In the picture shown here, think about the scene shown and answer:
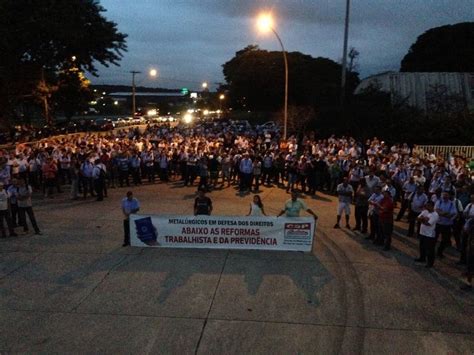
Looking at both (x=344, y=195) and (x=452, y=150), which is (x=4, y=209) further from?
(x=452, y=150)

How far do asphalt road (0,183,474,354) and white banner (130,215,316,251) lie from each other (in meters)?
0.27

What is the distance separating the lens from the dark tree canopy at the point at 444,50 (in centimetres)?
5034

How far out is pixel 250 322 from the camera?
798 centimetres

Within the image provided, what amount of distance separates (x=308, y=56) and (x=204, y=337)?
237 ft

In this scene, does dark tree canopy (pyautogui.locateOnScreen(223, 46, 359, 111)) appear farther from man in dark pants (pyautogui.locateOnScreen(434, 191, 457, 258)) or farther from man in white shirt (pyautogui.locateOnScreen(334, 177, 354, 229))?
man in dark pants (pyautogui.locateOnScreen(434, 191, 457, 258))

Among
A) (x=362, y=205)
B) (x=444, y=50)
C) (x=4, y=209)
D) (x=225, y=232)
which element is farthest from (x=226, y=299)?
(x=444, y=50)

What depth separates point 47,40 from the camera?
32969 mm

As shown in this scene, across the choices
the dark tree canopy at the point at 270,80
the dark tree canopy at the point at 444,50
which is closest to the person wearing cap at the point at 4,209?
the dark tree canopy at the point at 270,80

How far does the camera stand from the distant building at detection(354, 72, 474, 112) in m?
33.6

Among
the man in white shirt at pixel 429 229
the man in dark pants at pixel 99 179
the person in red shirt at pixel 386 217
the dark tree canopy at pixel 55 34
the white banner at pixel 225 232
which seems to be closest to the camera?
the man in white shirt at pixel 429 229

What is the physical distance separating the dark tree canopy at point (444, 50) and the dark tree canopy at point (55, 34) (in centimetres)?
3558

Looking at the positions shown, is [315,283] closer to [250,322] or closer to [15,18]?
[250,322]

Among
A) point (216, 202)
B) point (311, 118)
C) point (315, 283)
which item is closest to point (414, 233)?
point (315, 283)

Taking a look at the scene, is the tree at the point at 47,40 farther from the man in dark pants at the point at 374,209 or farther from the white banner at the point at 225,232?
the man in dark pants at the point at 374,209
